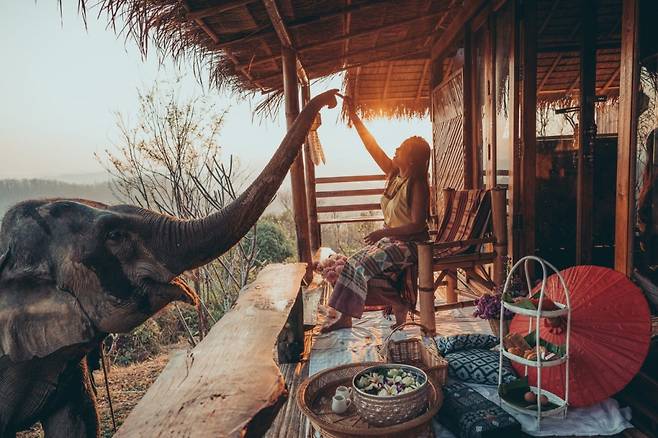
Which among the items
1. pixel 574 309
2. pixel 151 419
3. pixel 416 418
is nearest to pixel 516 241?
pixel 574 309

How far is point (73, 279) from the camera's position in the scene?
4.44 ft

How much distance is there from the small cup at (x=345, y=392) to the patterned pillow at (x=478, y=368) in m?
0.93

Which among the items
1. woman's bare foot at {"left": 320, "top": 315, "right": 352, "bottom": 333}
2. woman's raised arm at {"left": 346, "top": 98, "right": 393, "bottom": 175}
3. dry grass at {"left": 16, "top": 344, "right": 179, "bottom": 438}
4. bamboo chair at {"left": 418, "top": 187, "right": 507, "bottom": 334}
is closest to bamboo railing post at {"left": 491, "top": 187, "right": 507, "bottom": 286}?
bamboo chair at {"left": 418, "top": 187, "right": 507, "bottom": 334}

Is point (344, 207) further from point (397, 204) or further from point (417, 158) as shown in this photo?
point (417, 158)

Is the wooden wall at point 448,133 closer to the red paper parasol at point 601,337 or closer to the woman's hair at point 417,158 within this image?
the woman's hair at point 417,158

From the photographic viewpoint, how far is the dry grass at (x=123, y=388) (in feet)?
18.5

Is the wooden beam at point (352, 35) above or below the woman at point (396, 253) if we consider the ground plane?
above

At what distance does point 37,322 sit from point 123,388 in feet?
19.8

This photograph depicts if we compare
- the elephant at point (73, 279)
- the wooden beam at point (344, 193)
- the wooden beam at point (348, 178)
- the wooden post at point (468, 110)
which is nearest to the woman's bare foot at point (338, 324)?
the wooden post at point (468, 110)

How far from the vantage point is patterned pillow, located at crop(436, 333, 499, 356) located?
3.16m

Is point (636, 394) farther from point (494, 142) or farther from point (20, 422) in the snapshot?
point (20, 422)

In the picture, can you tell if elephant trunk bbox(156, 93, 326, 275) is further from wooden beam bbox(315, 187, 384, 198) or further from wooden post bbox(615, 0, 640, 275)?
wooden beam bbox(315, 187, 384, 198)

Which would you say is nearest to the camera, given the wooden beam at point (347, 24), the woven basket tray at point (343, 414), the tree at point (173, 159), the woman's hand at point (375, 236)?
the woven basket tray at point (343, 414)

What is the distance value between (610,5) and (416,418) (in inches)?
186
